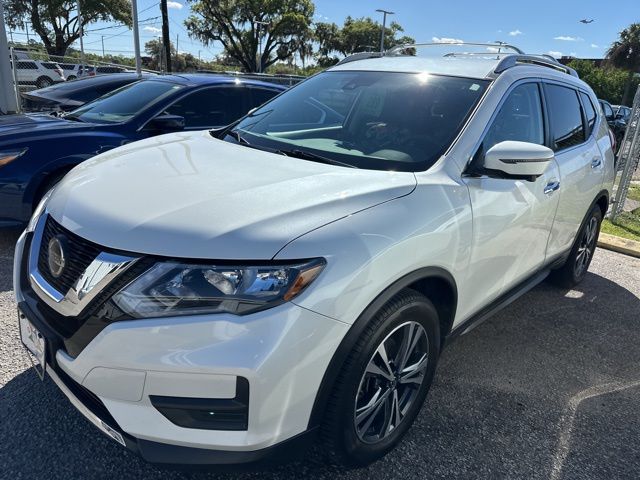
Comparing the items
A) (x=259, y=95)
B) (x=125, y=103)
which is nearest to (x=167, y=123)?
(x=125, y=103)

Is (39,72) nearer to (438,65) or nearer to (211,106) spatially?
(211,106)

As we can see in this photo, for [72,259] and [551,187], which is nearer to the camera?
[72,259]

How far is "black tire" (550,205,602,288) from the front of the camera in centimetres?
419

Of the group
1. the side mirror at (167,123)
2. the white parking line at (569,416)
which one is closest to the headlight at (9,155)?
the side mirror at (167,123)

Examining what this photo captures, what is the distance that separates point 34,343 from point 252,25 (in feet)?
160

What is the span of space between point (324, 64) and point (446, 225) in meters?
60.9

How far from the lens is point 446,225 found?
219 cm

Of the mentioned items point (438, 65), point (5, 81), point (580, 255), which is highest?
point (438, 65)

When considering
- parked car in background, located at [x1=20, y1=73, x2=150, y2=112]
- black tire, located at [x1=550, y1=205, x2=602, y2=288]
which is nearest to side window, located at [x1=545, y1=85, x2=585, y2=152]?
black tire, located at [x1=550, y1=205, x2=602, y2=288]

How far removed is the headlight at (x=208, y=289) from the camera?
5.33 feet

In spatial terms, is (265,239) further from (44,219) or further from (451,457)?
(451,457)

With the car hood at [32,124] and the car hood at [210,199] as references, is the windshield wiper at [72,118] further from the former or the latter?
the car hood at [210,199]

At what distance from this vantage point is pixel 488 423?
2.60 meters

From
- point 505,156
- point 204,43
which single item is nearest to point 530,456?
point 505,156
